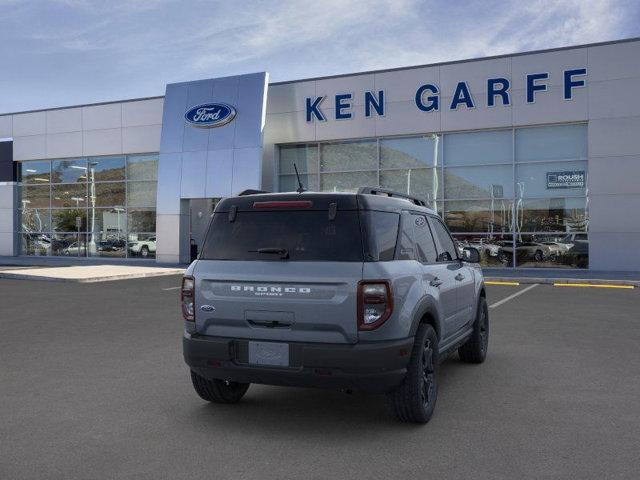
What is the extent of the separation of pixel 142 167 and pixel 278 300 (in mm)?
24780

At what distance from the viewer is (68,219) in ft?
97.6

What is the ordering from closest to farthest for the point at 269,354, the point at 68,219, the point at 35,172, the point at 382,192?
the point at 269,354, the point at 382,192, the point at 68,219, the point at 35,172

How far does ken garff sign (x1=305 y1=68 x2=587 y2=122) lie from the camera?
66.8ft

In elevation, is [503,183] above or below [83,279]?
above

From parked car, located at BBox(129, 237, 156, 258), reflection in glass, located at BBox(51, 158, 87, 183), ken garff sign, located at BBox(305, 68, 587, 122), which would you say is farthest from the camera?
reflection in glass, located at BBox(51, 158, 87, 183)

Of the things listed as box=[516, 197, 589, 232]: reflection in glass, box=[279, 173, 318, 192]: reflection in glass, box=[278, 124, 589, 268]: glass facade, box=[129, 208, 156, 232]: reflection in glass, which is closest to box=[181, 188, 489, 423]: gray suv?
box=[278, 124, 589, 268]: glass facade

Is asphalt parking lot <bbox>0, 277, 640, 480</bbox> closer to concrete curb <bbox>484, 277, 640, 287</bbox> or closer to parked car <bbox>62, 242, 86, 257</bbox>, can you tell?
concrete curb <bbox>484, 277, 640, 287</bbox>

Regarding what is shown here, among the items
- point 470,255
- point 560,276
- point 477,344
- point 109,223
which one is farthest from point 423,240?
point 109,223

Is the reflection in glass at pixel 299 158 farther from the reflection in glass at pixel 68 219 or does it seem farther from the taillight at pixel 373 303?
the taillight at pixel 373 303

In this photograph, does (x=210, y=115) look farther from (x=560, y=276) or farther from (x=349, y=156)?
(x=560, y=276)

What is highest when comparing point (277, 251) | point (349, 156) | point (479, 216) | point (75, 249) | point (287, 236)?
point (349, 156)

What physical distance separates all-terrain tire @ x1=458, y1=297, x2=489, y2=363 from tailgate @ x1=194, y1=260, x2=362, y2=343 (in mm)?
2896

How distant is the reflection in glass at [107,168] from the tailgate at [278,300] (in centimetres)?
2498

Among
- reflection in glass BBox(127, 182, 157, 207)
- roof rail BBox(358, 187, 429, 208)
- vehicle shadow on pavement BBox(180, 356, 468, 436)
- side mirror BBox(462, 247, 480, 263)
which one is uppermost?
reflection in glass BBox(127, 182, 157, 207)
